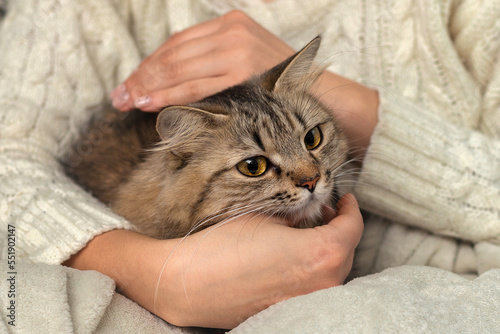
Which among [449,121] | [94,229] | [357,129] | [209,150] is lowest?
[449,121]

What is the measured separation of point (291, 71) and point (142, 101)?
51 centimetres

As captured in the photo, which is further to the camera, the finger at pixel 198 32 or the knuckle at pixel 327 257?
the finger at pixel 198 32

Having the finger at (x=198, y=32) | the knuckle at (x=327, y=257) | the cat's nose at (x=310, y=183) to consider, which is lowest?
the knuckle at (x=327, y=257)

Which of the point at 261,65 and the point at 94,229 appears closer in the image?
the point at 94,229

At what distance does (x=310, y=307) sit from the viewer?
0.89 metres

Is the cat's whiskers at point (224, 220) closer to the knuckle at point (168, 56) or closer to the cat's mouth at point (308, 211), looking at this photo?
the cat's mouth at point (308, 211)

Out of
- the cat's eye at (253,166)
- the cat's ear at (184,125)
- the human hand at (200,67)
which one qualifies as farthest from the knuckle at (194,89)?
the cat's eye at (253,166)

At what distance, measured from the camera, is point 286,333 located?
2.76 ft

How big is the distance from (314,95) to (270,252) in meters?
0.62

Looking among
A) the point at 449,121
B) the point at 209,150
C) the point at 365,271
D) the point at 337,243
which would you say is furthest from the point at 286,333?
the point at 449,121

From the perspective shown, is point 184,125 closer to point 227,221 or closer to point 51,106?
point 227,221

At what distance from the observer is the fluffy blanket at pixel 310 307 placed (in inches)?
33.3

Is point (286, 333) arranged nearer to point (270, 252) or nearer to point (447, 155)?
point (270, 252)

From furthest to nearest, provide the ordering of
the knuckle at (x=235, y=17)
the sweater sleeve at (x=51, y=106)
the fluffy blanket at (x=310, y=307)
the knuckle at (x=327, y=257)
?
the knuckle at (x=235, y=17)
the sweater sleeve at (x=51, y=106)
the knuckle at (x=327, y=257)
the fluffy blanket at (x=310, y=307)
